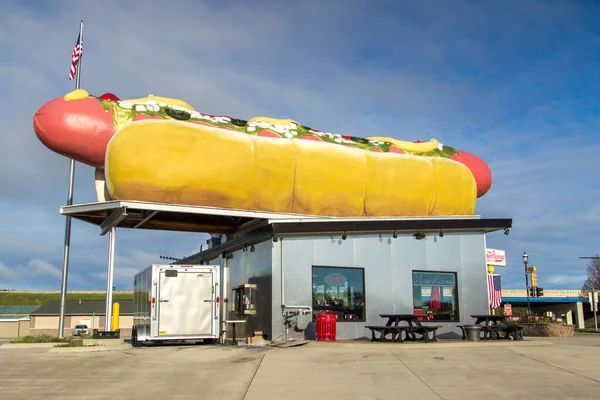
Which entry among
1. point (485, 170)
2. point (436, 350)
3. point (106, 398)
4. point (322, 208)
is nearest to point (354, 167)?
point (322, 208)

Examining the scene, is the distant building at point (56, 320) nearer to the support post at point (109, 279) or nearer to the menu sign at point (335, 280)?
the support post at point (109, 279)

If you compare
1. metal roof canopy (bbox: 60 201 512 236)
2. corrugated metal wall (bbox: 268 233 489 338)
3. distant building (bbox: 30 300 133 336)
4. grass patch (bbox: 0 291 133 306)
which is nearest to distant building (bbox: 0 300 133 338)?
distant building (bbox: 30 300 133 336)

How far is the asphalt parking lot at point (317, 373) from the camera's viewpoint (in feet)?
31.8

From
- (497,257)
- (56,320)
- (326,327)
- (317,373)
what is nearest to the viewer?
(317,373)

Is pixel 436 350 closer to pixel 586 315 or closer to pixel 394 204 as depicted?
pixel 394 204

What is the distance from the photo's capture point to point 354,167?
21312 millimetres

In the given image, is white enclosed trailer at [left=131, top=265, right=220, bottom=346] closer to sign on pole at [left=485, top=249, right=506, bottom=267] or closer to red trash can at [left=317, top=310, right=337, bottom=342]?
red trash can at [left=317, top=310, right=337, bottom=342]

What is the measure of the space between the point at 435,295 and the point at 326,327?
448 centimetres

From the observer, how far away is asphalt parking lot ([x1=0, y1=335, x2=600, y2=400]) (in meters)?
9.68

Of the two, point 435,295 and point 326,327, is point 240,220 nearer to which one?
point 326,327

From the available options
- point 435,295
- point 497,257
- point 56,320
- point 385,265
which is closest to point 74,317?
point 56,320

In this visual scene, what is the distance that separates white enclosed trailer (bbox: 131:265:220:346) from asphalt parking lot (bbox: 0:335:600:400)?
53.3 inches

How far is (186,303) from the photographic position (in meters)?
17.7

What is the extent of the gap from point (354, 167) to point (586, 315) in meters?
61.8
